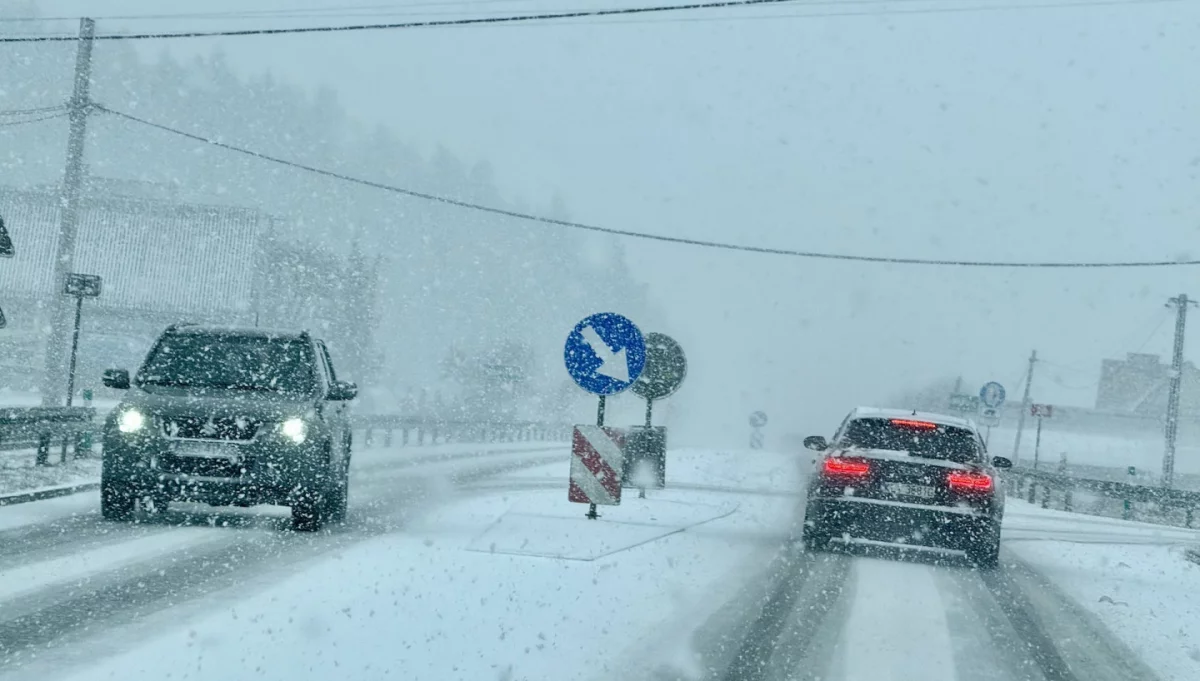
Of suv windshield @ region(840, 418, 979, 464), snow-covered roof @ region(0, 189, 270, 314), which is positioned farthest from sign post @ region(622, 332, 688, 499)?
snow-covered roof @ region(0, 189, 270, 314)

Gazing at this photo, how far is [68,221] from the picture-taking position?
2461 centimetres

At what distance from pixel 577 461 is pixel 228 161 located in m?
103

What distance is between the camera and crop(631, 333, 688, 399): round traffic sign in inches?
765

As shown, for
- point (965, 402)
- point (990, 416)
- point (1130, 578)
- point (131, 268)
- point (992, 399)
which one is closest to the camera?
point (1130, 578)

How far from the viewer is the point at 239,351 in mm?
13250

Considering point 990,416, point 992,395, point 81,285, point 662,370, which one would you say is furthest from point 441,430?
point 662,370

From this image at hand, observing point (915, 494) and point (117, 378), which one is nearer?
point (117, 378)

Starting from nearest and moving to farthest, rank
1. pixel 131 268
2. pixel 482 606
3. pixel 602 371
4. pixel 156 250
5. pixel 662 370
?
pixel 482 606, pixel 602 371, pixel 662 370, pixel 131 268, pixel 156 250

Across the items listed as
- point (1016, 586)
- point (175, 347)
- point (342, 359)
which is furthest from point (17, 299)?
point (1016, 586)

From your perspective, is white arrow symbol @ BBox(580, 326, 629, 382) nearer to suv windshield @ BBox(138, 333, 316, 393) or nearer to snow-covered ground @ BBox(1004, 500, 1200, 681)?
suv windshield @ BBox(138, 333, 316, 393)

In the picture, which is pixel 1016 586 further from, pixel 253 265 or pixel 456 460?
pixel 253 265

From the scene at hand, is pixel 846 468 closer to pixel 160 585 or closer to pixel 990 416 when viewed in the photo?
pixel 160 585

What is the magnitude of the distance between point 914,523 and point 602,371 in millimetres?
3381

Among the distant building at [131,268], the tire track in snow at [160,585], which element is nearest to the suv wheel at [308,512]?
the tire track in snow at [160,585]
